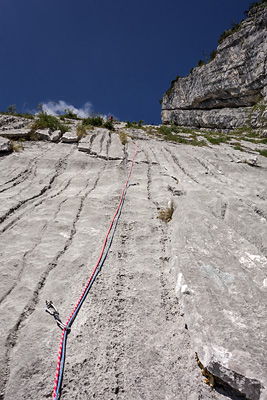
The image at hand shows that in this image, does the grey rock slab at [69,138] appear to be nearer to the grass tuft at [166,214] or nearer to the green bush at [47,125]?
the green bush at [47,125]

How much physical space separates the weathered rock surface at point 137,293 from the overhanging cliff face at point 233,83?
109ft

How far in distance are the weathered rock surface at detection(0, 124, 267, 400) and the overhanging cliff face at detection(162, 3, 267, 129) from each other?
1313 inches

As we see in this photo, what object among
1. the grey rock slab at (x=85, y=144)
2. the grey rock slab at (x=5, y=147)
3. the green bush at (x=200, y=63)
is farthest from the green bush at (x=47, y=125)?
the green bush at (x=200, y=63)

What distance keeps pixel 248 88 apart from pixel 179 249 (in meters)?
44.2

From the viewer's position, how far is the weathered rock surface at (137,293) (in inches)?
94.6

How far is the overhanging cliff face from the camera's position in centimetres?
3581

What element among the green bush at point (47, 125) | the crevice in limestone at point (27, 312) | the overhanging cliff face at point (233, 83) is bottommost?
the crevice in limestone at point (27, 312)

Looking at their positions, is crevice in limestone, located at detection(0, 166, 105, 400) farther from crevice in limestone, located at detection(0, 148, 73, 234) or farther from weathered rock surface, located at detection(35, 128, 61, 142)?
weathered rock surface, located at detection(35, 128, 61, 142)

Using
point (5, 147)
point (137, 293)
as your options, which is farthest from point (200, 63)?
point (137, 293)

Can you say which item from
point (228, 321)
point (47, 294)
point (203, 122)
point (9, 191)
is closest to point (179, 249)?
point (228, 321)

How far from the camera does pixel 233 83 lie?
131 feet

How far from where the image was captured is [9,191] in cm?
763

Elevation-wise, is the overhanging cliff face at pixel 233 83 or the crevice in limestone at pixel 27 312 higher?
the overhanging cliff face at pixel 233 83

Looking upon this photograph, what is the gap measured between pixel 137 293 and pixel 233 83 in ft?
157
